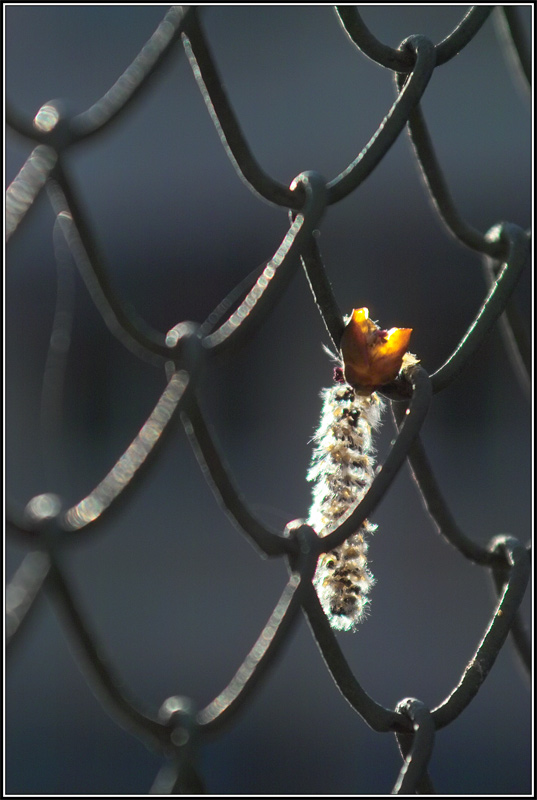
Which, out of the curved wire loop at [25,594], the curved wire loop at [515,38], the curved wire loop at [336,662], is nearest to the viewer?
the curved wire loop at [25,594]

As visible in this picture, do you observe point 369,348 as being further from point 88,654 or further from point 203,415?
point 88,654

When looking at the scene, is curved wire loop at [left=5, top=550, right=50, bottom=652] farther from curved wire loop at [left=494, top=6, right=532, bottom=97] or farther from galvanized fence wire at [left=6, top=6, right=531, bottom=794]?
curved wire loop at [left=494, top=6, right=532, bottom=97]

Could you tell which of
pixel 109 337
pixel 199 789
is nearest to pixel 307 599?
pixel 199 789

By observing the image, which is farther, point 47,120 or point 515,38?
point 515,38

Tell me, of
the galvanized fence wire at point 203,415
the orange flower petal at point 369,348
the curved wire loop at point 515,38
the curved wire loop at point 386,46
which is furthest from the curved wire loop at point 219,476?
the curved wire loop at point 515,38

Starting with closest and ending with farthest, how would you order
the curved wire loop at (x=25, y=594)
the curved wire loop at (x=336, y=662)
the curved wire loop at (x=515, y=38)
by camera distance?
the curved wire loop at (x=25, y=594), the curved wire loop at (x=336, y=662), the curved wire loop at (x=515, y=38)

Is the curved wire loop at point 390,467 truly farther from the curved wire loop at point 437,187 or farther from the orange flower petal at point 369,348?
the curved wire loop at point 437,187

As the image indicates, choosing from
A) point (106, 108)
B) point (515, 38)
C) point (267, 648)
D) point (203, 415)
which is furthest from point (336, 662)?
point (515, 38)
